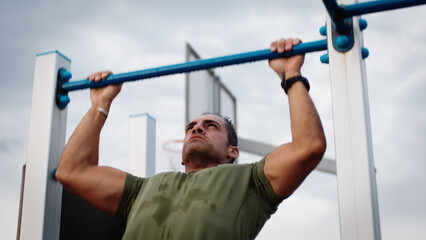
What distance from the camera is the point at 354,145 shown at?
3.74 feet

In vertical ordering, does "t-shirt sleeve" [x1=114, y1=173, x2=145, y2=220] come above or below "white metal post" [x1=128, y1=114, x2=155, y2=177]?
below

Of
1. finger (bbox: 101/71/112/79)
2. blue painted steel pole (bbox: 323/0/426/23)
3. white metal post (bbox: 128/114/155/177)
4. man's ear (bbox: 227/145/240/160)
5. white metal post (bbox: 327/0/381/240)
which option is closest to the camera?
white metal post (bbox: 327/0/381/240)

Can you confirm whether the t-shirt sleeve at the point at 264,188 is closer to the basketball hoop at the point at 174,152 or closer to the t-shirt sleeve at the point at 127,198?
the t-shirt sleeve at the point at 127,198

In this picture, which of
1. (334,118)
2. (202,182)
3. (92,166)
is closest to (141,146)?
(92,166)

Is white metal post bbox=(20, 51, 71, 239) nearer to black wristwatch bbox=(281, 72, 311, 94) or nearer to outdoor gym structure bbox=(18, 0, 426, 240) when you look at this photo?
outdoor gym structure bbox=(18, 0, 426, 240)

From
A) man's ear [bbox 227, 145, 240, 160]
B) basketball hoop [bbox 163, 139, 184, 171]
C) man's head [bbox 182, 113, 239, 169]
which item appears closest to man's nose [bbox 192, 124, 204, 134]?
man's head [bbox 182, 113, 239, 169]

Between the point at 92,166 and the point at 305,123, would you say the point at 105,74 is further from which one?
the point at 305,123

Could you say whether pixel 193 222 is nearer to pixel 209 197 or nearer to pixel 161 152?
pixel 209 197

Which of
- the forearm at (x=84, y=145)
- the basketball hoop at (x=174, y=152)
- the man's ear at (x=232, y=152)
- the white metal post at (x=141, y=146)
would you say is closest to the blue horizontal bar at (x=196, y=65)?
the forearm at (x=84, y=145)

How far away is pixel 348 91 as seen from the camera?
119 cm

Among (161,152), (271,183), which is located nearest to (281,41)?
(271,183)

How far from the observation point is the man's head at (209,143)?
1.83 m

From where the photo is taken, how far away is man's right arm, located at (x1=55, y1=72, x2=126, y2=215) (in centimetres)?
164

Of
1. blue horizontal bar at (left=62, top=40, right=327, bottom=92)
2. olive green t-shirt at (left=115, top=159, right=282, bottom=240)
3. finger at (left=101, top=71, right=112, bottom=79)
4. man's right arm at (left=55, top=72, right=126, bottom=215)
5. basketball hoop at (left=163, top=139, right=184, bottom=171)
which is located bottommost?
olive green t-shirt at (left=115, top=159, right=282, bottom=240)
